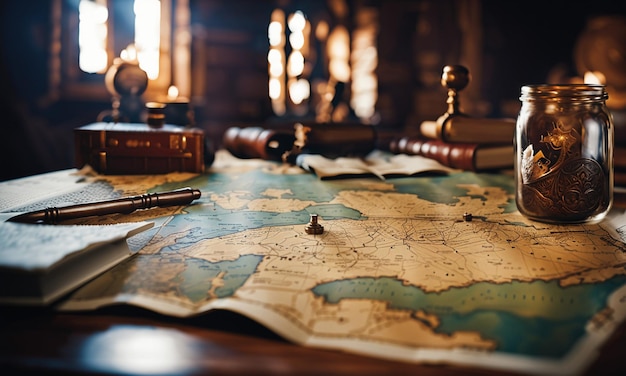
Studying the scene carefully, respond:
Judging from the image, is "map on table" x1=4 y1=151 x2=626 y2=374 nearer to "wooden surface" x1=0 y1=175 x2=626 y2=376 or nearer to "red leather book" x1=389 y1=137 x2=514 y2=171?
"wooden surface" x1=0 y1=175 x2=626 y2=376

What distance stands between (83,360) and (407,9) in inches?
195

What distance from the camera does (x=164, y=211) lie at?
53.7 inches

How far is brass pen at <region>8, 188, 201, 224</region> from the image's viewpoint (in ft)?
3.79

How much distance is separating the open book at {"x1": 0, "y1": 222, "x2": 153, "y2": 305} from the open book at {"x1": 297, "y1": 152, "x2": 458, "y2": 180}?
103cm

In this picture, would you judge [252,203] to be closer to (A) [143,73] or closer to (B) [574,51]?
(A) [143,73]

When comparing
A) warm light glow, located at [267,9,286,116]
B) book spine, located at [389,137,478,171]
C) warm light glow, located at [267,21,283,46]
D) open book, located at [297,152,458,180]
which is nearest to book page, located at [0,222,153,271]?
open book, located at [297,152,458,180]

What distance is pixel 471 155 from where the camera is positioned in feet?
6.77

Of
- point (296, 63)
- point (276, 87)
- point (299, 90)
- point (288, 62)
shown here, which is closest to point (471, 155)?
point (288, 62)

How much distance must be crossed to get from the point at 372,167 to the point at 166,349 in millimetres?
1512

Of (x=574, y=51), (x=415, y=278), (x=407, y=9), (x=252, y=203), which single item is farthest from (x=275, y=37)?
(x=415, y=278)

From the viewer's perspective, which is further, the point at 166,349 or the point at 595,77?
the point at 595,77

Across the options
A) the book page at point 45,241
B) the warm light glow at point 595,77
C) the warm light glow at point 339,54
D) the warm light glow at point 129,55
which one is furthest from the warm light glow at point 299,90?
the book page at point 45,241

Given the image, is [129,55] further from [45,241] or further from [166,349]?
[166,349]

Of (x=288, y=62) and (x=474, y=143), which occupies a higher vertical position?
(x=288, y=62)
